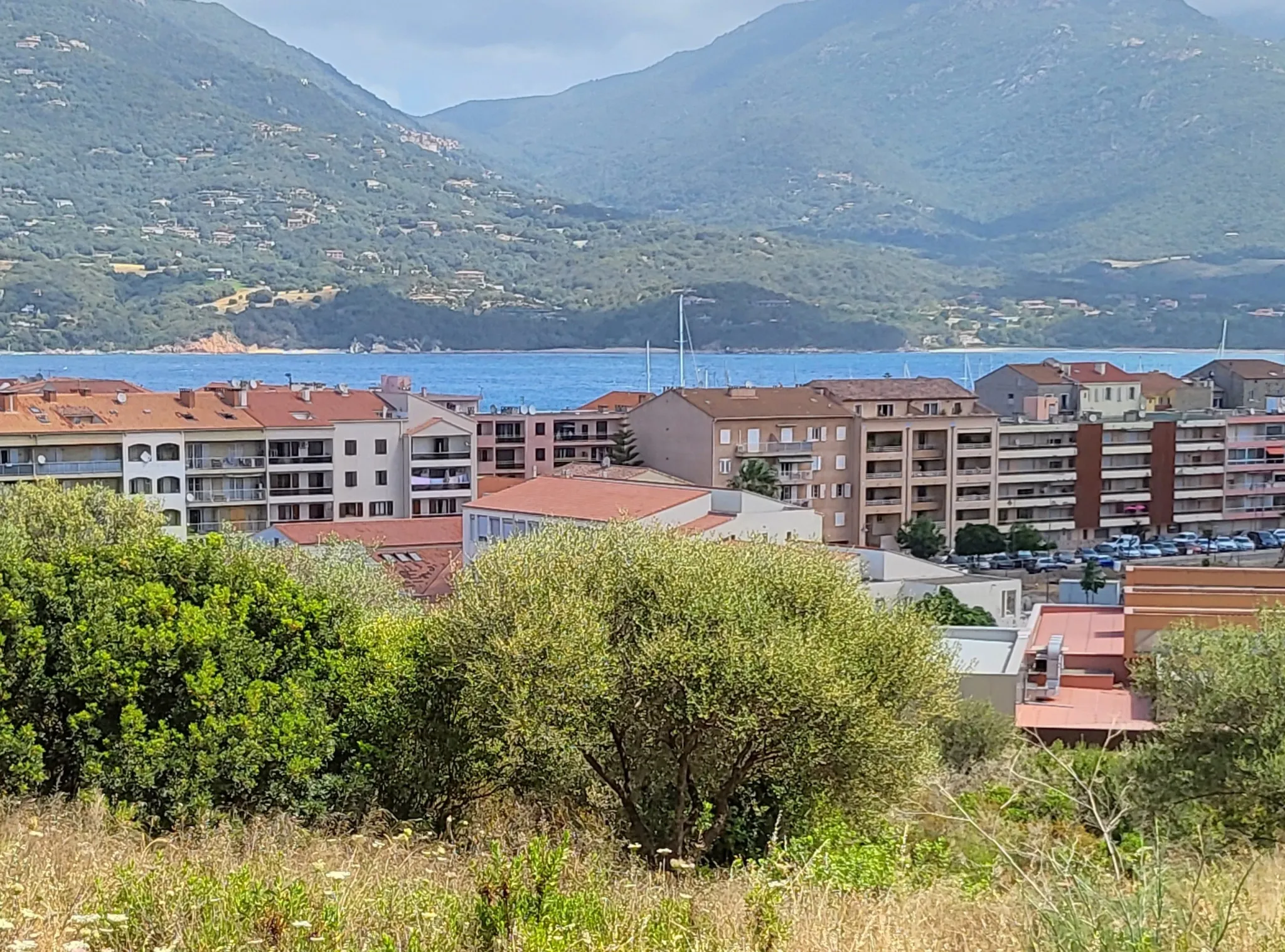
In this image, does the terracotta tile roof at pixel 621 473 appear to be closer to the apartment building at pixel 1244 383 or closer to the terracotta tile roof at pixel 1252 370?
the apartment building at pixel 1244 383

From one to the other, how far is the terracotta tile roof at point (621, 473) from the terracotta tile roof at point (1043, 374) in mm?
20156

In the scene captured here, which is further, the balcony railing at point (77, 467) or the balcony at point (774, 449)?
the balcony at point (774, 449)

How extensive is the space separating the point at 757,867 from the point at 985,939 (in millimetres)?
2642

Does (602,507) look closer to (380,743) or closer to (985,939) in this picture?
(380,743)

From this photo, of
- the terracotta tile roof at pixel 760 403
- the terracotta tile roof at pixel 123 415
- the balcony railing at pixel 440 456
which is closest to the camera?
the terracotta tile roof at pixel 123 415

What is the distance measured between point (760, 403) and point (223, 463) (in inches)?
756

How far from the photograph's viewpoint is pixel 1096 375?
69.0m

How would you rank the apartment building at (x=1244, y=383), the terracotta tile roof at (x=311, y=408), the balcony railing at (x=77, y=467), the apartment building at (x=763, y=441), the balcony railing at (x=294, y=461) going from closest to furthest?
the balcony railing at (x=77, y=467) → the balcony railing at (x=294, y=461) → the terracotta tile roof at (x=311, y=408) → the apartment building at (x=763, y=441) → the apartment building at (x=1244, y=383)

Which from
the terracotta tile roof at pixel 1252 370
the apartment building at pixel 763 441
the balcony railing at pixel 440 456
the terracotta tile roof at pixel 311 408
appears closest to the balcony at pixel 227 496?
the terracotta tile roof at pixel 311 408

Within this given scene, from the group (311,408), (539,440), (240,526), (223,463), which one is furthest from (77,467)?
(539,440)

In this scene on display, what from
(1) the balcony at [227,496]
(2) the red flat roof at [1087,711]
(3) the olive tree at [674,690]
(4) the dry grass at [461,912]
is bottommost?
(2) the red flat roof at [1087,711]

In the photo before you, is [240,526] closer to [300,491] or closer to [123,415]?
[300,491]

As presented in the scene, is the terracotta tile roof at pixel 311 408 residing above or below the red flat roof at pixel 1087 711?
above

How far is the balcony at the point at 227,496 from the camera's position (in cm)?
4891
